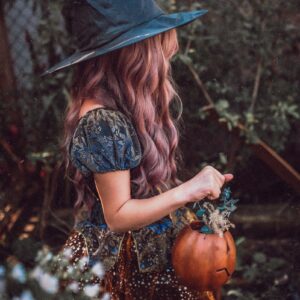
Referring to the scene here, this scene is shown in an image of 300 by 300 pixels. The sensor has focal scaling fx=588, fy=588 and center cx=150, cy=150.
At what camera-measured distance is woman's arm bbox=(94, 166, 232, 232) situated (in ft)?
6.22

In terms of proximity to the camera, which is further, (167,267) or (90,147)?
(167,267)

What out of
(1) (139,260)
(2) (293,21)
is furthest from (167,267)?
(2) (293,21)

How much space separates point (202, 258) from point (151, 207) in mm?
287

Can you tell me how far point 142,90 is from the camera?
2.09 m

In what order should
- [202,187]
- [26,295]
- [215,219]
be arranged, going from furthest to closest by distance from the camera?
1. [215,219]
2. [202,187]
3. [26,295]

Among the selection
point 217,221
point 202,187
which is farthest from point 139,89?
point 217,221

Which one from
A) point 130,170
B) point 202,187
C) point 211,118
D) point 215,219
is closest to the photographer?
point 202,187

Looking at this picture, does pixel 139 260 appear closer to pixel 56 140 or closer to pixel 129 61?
pixel 129 61

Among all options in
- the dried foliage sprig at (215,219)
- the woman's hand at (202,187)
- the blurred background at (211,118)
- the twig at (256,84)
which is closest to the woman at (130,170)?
the woman's hand at (202,187)

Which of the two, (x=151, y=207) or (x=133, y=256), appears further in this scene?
(x=133, y=256)

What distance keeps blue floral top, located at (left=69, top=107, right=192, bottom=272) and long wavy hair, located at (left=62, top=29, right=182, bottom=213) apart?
0.06 meters

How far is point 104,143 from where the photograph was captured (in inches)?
75.7

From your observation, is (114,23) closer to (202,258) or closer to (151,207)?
(151,207)

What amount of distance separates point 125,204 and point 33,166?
83.5 inches
